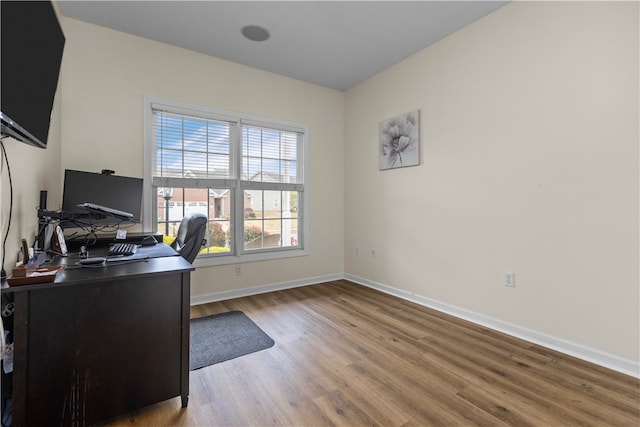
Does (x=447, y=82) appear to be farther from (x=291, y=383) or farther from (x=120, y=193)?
(x=120, y=193)

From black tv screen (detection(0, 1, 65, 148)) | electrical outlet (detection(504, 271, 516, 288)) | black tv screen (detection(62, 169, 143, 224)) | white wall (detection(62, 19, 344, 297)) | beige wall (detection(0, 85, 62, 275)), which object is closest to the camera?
black tv screen (detection(0, 1, 65, 148))

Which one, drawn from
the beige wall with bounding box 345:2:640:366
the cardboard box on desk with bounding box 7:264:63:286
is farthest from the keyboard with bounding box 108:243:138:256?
the beige wall with bounding box 345:2:640:366

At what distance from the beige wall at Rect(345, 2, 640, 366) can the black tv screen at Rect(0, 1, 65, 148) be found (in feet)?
10.2

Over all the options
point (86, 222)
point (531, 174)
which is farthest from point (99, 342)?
point (531, 174)

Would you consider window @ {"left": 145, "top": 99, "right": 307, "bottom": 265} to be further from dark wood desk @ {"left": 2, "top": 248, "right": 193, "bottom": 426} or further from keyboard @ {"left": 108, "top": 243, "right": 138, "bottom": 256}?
dark wood desk @ {"left": 2, "top": 248, "right": 193, "bottom": 426}

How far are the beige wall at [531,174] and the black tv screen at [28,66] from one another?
10.2 feet

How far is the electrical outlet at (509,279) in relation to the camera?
2.60 m

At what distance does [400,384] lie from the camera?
6.12ft

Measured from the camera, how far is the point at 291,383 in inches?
73.9

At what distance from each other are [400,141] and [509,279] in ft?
6.17

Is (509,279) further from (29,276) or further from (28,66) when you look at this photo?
(28,66)

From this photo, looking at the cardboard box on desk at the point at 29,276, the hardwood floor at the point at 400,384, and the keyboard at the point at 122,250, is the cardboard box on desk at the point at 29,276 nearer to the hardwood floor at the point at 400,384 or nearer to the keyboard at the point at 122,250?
the keyboard at the point at 122,250

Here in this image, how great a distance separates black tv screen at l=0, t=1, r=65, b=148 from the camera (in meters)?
1.05

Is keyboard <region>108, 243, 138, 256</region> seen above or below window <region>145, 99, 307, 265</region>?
below
